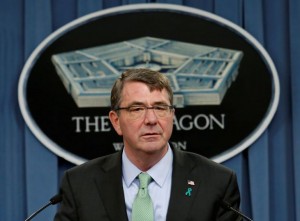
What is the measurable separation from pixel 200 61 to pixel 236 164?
1.73 feet

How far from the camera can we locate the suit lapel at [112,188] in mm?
1843

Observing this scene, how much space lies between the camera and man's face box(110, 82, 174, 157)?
72.4 inches

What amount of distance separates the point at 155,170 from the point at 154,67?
101cm

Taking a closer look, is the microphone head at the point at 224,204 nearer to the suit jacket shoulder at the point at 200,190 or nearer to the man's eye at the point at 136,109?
the suit jacket shoulder at the point at 200,190

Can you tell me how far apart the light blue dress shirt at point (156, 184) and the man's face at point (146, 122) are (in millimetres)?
78

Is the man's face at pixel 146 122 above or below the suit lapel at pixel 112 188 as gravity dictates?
above

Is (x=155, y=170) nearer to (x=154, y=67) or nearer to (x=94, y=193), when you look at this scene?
(x=94, y=193)

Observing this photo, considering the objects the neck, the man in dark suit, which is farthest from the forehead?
the neck

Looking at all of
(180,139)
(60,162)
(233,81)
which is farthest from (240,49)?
(60,162)

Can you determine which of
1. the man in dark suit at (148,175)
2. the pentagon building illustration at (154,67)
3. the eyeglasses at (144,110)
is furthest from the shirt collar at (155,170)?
the pentagon building illustration at (154,67)

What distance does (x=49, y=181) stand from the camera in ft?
9.25

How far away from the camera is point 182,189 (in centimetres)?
188
